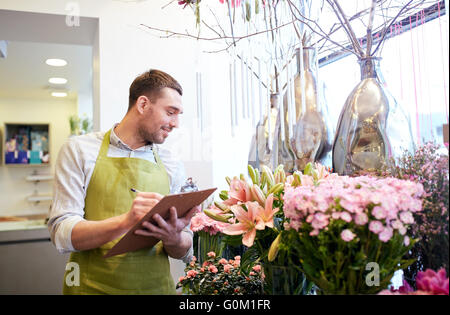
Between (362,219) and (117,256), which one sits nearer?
(362,219)

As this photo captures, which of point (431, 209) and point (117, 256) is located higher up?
point (431, 209)

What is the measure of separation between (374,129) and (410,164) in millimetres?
120

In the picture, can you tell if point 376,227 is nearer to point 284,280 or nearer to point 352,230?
point 352,230

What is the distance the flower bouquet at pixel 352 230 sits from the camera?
1.96 feet

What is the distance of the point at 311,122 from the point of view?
1078 millimetres

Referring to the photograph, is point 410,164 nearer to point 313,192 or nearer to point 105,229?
point 313,192

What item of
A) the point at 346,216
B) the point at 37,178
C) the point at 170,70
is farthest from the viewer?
the point at 37,178

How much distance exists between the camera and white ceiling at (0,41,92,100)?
9.50 ft

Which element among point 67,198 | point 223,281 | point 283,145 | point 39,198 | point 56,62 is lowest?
point 223,281

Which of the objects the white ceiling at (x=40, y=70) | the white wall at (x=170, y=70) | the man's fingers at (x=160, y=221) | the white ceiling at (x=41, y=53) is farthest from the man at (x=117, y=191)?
the white ceiling at (x=40, y=70)

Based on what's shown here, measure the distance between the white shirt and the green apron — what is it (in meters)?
0.03

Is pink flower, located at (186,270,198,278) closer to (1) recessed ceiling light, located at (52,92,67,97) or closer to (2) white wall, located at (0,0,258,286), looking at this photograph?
(2) white wall, located at (0,0,258,286)

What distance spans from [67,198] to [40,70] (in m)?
2.83

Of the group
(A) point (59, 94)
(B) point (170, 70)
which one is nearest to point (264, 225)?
(B) point (170, 70)
